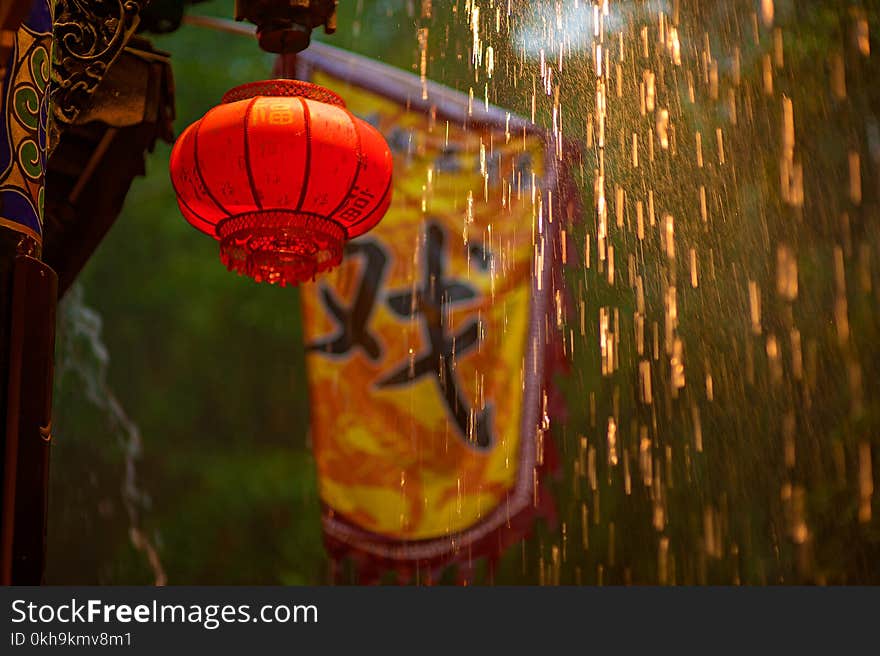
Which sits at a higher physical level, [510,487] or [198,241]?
[198,241]

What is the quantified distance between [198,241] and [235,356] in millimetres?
691

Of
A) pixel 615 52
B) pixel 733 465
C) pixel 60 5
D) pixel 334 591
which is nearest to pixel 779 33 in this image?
pixel 615 52

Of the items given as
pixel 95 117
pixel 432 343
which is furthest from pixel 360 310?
pixel 95 117

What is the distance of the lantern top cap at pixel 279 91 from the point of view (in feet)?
Result: 9.21

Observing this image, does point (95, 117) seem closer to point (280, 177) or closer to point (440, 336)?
point (280, 177)

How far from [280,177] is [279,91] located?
29cm

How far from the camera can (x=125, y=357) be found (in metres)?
5.32

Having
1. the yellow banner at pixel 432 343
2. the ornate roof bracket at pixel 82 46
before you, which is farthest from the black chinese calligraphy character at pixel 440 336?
the ornate roof bracket at pixel 82 46

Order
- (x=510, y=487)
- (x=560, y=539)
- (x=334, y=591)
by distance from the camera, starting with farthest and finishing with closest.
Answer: (x=560, y=539) → (x=510, y=487) → (x=334, y=591)

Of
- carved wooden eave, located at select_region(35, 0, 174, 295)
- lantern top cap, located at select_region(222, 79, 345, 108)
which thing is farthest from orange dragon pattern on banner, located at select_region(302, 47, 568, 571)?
lantern top cap, located at select_region(222, 79, 345, 108)

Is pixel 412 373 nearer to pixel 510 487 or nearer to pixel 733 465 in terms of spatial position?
pixel 510 487

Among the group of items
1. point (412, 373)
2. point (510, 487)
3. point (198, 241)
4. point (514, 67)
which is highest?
point (514, 67)

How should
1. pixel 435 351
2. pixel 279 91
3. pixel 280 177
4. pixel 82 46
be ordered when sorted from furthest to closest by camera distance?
pixel 435 351 → pixel 279 91 → pixel 280 177 → pixel 82 46

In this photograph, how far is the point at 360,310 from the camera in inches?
196
